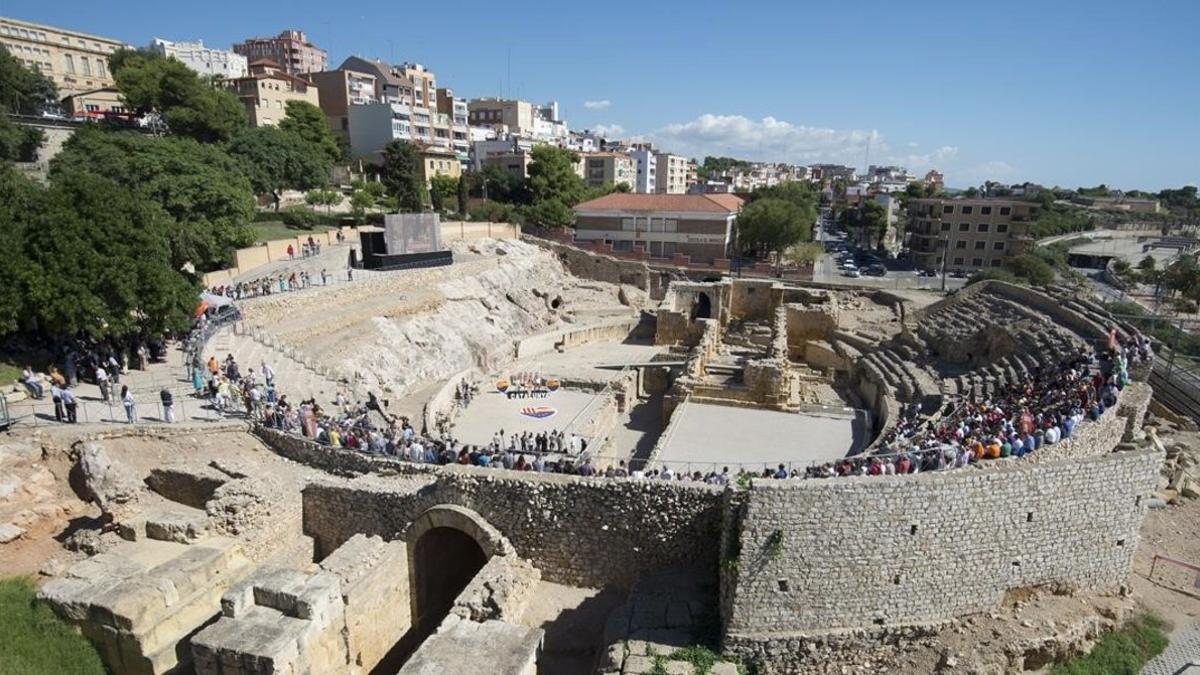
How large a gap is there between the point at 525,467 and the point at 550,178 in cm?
4806

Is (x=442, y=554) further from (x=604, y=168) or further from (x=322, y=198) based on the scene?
(x=604, y=168)

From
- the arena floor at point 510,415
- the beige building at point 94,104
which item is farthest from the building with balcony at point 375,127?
the arena floor at point 510,415

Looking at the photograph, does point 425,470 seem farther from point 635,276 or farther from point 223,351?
point 635,276

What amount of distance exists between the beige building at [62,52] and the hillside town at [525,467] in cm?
4178

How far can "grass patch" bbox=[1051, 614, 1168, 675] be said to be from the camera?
36.4 ft

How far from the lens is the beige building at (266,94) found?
6531cm

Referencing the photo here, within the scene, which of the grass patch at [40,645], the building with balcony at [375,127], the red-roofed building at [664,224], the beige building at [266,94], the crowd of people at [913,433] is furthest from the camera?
the building with balcony at [375,127]

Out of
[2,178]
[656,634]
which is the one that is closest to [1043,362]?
[656,634]

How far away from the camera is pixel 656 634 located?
436 inches

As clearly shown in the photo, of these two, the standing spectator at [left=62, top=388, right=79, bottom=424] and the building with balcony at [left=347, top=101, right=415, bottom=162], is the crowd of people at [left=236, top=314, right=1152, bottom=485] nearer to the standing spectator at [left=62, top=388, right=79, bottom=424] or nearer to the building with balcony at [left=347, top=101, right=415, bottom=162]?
the standing spectator at [left=62, top=388, right=79, bottom=424]

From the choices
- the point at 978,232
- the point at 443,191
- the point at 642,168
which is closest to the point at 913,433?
the point at 978,232

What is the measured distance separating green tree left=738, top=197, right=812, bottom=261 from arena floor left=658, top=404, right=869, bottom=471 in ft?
93.0

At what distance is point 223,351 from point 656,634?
54.9 feet

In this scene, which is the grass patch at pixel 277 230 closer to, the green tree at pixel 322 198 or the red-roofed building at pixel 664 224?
the green tree at pixel 322 198
